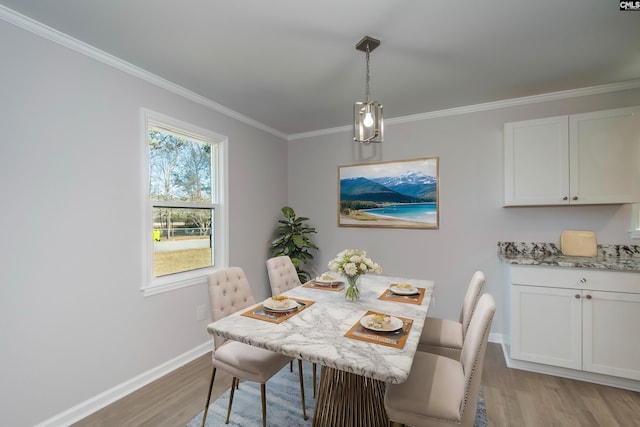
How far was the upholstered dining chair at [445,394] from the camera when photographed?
1277 millimetres

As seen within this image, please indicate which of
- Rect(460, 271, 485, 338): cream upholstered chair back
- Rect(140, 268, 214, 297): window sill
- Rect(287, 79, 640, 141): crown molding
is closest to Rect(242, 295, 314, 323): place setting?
Rect(460, 271, 485, 338): cream upholstered chair back

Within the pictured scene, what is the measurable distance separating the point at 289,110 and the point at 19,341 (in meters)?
2.91

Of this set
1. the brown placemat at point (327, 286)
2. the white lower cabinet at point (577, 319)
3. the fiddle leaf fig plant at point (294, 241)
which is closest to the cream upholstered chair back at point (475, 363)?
the brown placemat at point (327, 286)

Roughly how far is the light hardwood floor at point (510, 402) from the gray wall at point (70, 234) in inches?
9.1

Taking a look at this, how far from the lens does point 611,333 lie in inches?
89.2

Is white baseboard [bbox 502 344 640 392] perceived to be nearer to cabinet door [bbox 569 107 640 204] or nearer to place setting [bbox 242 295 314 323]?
cabinet door [bbox 569 107 640 204]

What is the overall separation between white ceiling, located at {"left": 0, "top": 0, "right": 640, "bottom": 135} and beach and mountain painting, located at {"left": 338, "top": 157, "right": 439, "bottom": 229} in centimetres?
87

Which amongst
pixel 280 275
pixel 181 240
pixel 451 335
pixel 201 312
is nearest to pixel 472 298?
pixel 451 335

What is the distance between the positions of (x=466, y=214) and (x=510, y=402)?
1.79 m

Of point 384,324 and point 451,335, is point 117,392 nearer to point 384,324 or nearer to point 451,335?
point 384,324

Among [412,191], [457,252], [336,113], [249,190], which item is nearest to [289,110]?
[336,113]

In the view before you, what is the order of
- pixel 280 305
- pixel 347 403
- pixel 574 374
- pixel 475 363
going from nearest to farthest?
pixel 475 363
pixel 347 403
pixel 280 305
pixel 574 374

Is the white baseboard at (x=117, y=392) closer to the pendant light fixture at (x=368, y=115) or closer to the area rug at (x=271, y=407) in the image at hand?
the area rug at (x=271, y=407)

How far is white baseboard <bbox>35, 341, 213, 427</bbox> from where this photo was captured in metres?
1.86
